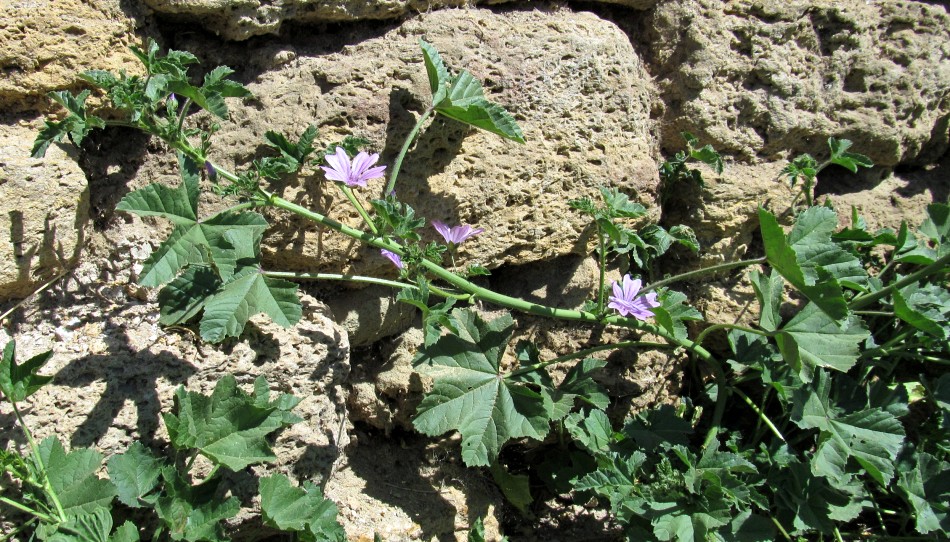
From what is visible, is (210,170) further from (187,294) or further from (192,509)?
(192,509)

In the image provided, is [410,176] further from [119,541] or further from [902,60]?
[902,60]

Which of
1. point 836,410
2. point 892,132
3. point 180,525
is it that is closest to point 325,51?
A: point 180,525

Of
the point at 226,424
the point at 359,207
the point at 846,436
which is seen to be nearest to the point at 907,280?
the point at 846,436

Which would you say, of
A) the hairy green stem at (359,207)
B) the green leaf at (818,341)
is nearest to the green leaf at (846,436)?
the green leaf at (818,341)

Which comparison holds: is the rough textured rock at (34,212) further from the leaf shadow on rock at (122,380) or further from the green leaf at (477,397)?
the green leaf at (477,397)

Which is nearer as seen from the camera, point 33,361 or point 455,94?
point 33,361

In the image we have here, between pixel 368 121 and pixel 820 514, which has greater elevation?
pixel 368 121
